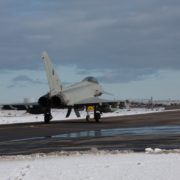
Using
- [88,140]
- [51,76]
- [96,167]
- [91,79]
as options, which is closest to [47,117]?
[51,76]

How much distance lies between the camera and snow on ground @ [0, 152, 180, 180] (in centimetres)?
1185

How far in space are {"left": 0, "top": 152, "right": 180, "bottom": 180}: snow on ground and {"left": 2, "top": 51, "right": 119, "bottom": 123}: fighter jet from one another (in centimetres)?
2911

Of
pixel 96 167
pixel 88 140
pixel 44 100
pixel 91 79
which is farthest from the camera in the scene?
pixel 91 79

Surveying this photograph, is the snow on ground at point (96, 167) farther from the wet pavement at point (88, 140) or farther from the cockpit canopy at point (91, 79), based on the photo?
the cockpit canopy at point (91, 79)

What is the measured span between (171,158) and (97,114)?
→ 108 ft

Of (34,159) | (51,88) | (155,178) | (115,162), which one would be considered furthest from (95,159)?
(51,88)

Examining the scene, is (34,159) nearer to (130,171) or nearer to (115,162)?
(115,162)

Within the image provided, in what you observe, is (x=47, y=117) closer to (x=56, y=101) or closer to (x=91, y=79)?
(x=56, y=101)

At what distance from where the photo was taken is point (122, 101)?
160 ft

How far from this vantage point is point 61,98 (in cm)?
4484

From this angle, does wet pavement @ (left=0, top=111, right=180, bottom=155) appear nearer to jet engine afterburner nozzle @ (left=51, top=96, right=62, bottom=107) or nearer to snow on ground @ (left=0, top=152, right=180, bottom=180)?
snow on ground @ (left=0, top=152, right=180, bottom=180)

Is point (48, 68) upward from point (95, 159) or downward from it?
upward

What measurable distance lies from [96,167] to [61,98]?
3209 cm

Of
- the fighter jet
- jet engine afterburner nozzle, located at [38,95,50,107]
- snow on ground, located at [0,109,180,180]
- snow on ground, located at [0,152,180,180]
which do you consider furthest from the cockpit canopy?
snow on ground, located at [0,152,180,180]
